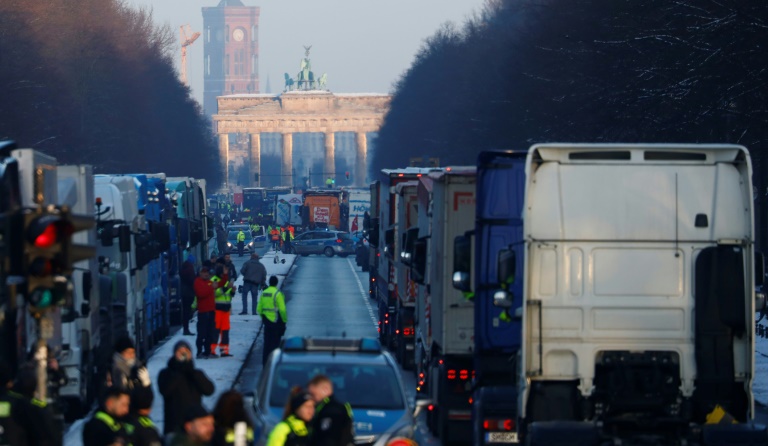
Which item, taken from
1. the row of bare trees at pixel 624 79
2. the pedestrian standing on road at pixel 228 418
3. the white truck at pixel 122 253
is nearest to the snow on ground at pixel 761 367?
the row of bare trees at pixel 624 79

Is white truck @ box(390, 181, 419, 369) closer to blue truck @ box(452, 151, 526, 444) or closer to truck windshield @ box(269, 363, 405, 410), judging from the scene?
blue truck @ box(452, 151, 526, 444)

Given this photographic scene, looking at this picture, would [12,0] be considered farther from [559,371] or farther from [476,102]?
[559,371]

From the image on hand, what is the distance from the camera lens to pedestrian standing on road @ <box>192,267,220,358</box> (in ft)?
90.5

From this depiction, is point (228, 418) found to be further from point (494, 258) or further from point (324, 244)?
point (324, 244)

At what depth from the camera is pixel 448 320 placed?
18250mm

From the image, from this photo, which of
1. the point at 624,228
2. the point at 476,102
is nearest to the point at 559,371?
the point at 624,228

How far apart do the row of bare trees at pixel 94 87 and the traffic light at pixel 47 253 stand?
46.1 m

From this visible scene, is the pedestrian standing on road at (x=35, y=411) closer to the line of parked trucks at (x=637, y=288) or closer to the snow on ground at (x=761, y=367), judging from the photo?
the line of parked trucks at (x=637, y=288)

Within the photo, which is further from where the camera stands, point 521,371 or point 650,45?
point 650,45

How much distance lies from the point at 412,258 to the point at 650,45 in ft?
62.4

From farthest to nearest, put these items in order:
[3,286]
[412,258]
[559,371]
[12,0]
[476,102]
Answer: [476,102] < [12,0] < [412,258] < [559,371] < [3,286]

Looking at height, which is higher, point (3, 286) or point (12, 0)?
point (12, 0)

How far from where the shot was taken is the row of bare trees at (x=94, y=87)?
2441 inches

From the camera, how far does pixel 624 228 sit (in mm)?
13383
